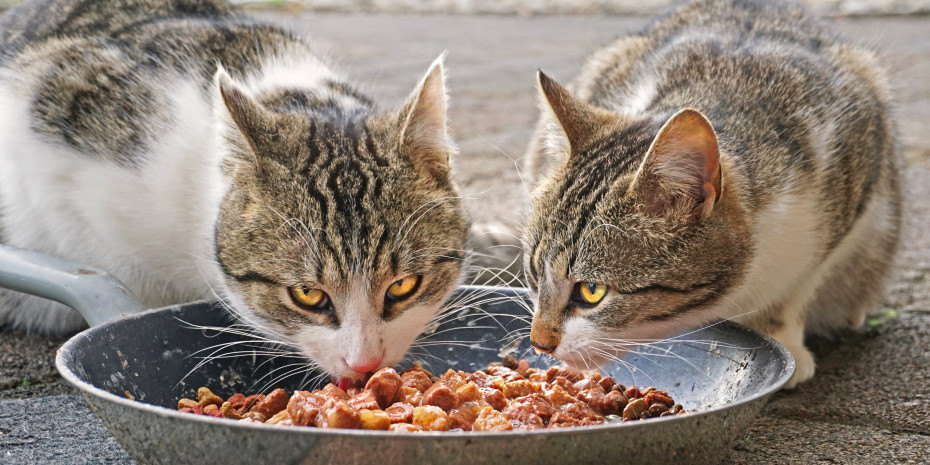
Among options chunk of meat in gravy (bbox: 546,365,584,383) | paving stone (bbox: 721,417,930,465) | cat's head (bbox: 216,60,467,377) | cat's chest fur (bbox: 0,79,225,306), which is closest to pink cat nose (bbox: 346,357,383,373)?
cat's head (bbox: 216,60,467,377)

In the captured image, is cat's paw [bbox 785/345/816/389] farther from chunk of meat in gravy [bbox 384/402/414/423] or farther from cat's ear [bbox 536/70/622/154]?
→ chunk of meat in gravy [bbox 384/402/414/423]

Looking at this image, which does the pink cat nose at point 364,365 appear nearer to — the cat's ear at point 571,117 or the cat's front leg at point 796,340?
the cat's ear at point 571,117

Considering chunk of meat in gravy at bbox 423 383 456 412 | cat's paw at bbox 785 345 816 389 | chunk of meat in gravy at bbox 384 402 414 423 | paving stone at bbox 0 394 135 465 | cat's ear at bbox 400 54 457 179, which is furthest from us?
cat's paw at bbox 785 345 816 389

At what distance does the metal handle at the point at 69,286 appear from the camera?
2.17 meters

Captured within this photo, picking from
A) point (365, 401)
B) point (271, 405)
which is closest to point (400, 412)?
point (365, 401)

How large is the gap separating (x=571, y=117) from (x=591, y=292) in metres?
0.46

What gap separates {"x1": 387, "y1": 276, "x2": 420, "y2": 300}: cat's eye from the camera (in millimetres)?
2254

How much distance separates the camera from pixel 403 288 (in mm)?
2270

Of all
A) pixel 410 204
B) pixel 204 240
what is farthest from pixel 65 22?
pixel 410 204

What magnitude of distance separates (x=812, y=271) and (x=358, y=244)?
1.36 meters

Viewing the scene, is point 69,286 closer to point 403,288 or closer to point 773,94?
point 403,288

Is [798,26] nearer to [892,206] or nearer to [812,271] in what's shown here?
[892,206]

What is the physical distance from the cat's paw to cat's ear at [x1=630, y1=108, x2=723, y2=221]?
829 mm

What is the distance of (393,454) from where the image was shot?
4.65ft
